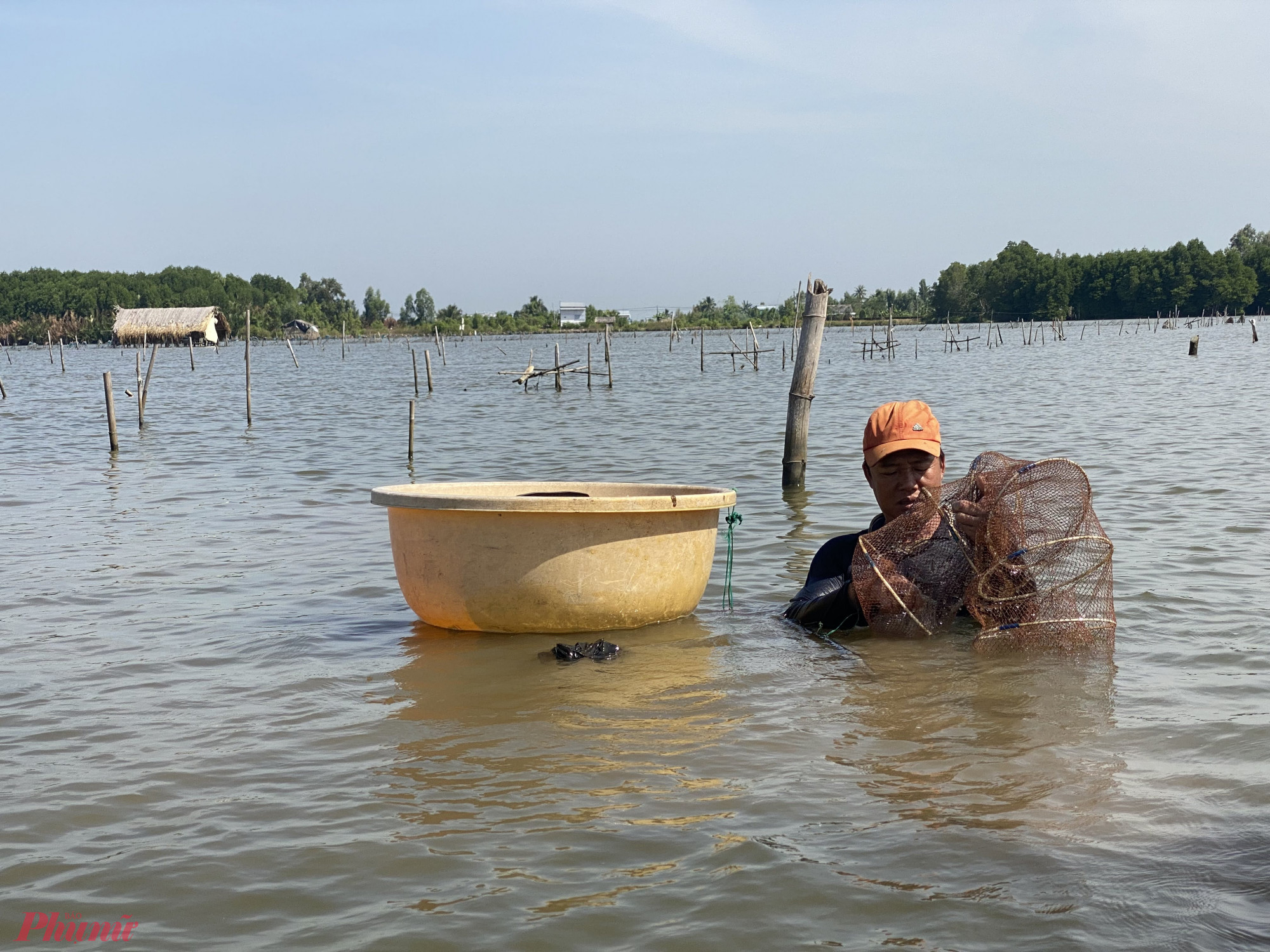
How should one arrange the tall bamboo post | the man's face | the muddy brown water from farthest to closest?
1. the tall bamboo post
2. the man's face
3. the muddy brown water

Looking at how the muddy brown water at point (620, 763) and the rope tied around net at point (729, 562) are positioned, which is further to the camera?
the rope tied around net at point (729, 562)

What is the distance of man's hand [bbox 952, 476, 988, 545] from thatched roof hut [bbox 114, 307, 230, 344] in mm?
87161

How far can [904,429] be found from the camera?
4930 millimetres

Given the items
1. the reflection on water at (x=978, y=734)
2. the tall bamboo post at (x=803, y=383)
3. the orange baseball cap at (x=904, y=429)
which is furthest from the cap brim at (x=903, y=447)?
the tall bamboo post at (x=803, y=383)

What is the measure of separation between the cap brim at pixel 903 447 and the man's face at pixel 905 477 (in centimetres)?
4

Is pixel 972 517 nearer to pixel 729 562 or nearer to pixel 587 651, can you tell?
pixel 729 562

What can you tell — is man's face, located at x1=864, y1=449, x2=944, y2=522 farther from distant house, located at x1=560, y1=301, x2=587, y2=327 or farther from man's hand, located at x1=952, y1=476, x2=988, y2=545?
distant house, located at x1=560, y1=301, x2=587, y2=327

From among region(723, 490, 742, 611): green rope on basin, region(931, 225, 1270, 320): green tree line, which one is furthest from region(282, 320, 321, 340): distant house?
region(723, 490, 742, 611): green rope on basin

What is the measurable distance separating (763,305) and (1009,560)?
170 metres

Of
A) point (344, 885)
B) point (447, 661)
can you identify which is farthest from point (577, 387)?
point (344, 885)

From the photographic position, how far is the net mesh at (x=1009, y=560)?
16.1 feet

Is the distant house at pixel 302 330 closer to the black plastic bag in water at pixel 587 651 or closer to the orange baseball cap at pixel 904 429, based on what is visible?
the black plastic bag in water at pixel 587 651

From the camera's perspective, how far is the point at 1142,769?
12.0 feet

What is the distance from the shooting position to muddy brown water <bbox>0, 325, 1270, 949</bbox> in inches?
110
